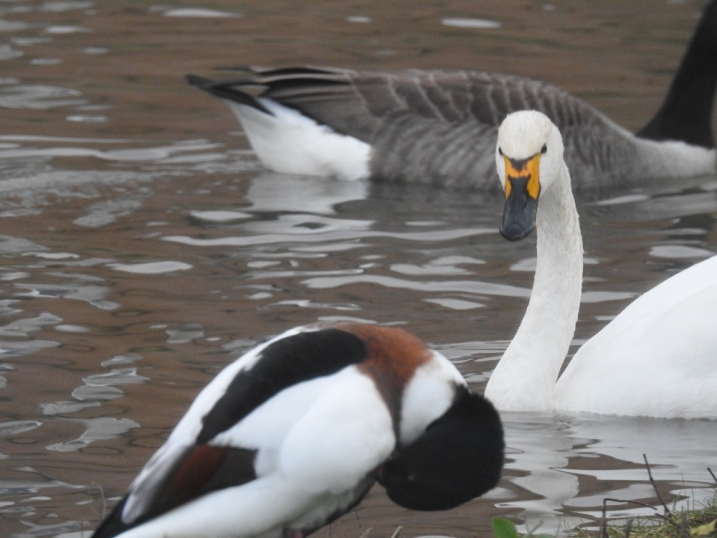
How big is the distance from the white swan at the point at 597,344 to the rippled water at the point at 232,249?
100 mm

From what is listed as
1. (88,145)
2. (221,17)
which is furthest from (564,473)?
(221,17)

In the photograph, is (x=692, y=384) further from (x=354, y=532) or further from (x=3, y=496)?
(x=3, y=496)

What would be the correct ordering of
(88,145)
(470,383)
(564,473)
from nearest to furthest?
(564,473), (470,383), (88,145)

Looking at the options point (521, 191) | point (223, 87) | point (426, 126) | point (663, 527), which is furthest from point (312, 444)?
point (426, 126)

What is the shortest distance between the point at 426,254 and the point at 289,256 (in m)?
0.78

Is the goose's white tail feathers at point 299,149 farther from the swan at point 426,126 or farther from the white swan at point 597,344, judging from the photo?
the white swan at point 597,344

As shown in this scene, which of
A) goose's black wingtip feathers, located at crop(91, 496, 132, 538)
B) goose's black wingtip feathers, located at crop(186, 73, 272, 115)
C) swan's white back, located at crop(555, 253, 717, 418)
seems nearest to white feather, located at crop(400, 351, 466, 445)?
goose's black wingtip feathers, located at crop(91, 496, 132, 538)

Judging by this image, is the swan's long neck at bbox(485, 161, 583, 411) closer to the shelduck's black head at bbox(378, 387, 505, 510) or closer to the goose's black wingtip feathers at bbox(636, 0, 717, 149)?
the shelduck's black head at bbox(378, 387, 505, 510)

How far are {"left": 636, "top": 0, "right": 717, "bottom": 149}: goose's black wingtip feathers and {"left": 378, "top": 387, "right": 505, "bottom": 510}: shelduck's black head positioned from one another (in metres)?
7.65

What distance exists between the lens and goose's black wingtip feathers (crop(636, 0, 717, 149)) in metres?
11.2

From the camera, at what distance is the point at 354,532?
4.87 metres

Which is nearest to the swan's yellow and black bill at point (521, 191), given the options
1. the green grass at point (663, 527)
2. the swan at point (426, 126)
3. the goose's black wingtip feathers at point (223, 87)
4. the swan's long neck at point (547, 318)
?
the swan's long neck at point (547, 318)

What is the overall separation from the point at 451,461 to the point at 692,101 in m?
8.05

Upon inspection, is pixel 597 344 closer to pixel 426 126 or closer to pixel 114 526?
pixel 114 526
